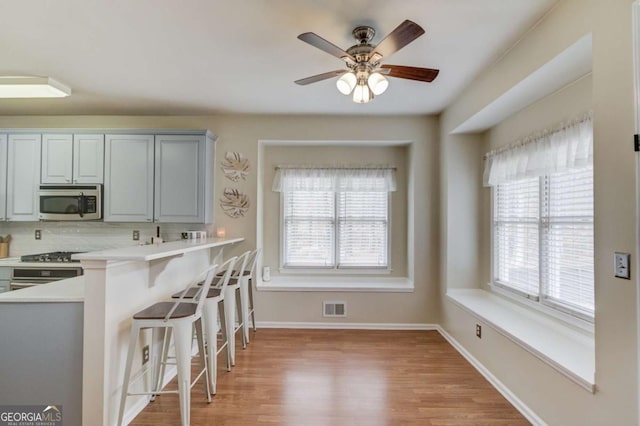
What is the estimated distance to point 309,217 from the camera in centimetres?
456

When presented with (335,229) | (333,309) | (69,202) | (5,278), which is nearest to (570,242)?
(333,309)

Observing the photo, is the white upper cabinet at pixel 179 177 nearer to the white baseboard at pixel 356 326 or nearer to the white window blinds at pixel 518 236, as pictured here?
the white baseboard at pixel 356 326

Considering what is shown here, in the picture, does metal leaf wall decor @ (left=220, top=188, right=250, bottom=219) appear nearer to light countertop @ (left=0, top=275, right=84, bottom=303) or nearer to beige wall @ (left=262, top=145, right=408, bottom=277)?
beige wall @ (left=262, top=145, right=408, bottom=277)

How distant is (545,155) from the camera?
104 inches

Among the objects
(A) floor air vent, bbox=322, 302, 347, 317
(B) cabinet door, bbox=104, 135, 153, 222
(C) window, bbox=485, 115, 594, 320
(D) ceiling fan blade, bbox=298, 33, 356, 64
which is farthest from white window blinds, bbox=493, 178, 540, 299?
(B) cabinet door, bbox=104, 135, 153, 222

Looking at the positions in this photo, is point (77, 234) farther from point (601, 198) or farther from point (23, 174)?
point (601, 198)

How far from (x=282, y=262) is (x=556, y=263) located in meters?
3.10

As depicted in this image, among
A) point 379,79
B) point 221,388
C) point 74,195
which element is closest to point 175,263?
point 221,388

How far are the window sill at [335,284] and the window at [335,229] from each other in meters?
0.17

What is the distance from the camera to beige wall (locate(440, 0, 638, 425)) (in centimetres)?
153

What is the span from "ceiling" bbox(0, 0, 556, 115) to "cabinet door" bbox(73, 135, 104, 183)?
18.0 inches

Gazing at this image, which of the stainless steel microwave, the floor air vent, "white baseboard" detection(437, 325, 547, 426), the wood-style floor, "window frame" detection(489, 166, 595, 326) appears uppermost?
the stainless steel microwave

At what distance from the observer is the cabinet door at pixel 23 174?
3.80 m

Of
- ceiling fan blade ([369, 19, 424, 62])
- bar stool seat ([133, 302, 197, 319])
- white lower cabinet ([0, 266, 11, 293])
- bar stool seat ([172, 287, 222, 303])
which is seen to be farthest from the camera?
white lower cabinet ([0, 266, 11, 293])
